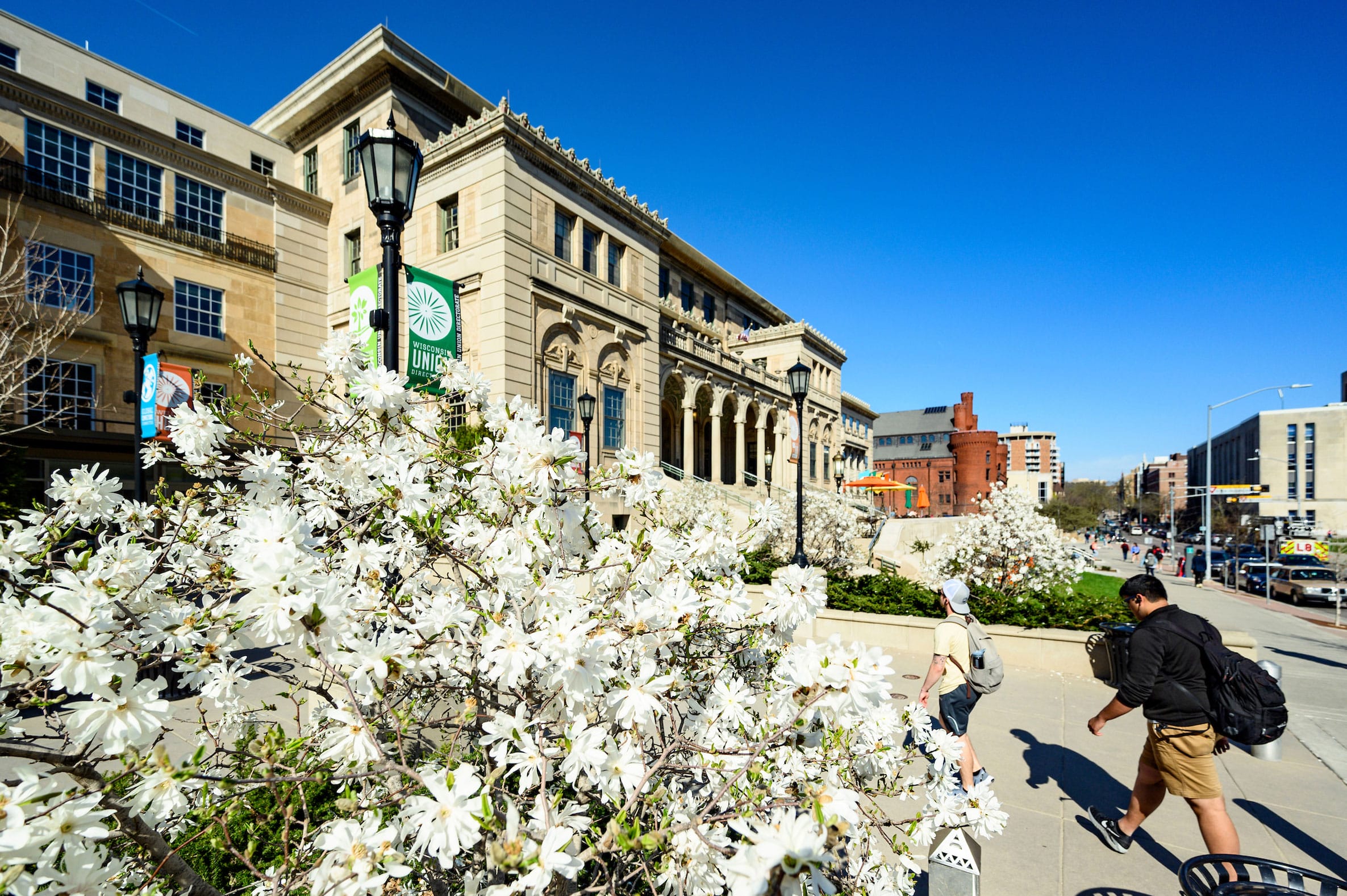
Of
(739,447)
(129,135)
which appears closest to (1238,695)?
(739,447)

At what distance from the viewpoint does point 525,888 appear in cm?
178

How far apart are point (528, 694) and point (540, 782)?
572mm

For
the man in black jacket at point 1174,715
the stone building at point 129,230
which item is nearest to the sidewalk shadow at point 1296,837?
the man in black jacket at point 1174,715

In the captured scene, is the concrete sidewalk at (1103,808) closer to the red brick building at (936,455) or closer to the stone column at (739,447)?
the stone column at (739,447)

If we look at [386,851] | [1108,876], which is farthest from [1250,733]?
[386,851]

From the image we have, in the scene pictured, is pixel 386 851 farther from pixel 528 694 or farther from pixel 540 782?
pixel 528 694

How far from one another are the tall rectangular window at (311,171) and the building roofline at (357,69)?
1.14m

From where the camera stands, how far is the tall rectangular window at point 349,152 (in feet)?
72.4

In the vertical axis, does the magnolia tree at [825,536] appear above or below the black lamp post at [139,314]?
below

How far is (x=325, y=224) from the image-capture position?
23406 mm

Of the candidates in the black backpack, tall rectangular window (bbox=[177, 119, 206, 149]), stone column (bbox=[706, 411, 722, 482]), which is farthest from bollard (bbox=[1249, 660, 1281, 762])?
tall rectangular window (bbox=[177, 119, 206, 149])

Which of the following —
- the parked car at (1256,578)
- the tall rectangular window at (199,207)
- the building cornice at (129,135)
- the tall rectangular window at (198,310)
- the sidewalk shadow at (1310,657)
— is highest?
the building cornice at (129,135)

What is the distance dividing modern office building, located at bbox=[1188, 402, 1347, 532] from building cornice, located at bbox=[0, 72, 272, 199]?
117007 millimetres

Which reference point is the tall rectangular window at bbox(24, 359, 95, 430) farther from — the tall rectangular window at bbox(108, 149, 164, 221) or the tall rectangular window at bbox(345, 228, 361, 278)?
the tall rectangular window at bbox(345, 228, 361, 278)
